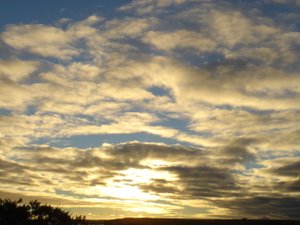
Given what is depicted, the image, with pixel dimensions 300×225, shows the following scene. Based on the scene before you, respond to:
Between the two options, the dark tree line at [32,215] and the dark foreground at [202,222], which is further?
the dark foreground at [202,222]

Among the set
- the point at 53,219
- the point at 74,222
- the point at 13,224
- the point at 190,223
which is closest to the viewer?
the point at 13,224

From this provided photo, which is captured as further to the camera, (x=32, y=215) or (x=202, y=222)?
(x=202, y=222)

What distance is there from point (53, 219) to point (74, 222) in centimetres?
376

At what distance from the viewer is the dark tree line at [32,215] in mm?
39969

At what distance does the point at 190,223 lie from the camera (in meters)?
86.5

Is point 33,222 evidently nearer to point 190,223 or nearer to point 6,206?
point 6,206

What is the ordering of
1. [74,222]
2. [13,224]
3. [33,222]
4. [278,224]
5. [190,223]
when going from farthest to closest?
1. [190,223]
2. [278,224]
3. [74,222]
4. [33,222]
5. [13,224]

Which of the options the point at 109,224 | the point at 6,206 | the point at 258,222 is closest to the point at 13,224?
the point at 6,206

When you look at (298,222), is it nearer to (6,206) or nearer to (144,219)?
(144,219)

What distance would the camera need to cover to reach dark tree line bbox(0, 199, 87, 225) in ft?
131

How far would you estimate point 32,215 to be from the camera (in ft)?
143

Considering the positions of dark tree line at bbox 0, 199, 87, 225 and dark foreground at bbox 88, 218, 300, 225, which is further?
dark foreground at bbox 88, 218, 300, 225

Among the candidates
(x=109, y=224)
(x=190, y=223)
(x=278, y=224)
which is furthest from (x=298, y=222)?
(x=109, y=224)

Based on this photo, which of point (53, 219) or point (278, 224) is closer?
point (53, 219)
